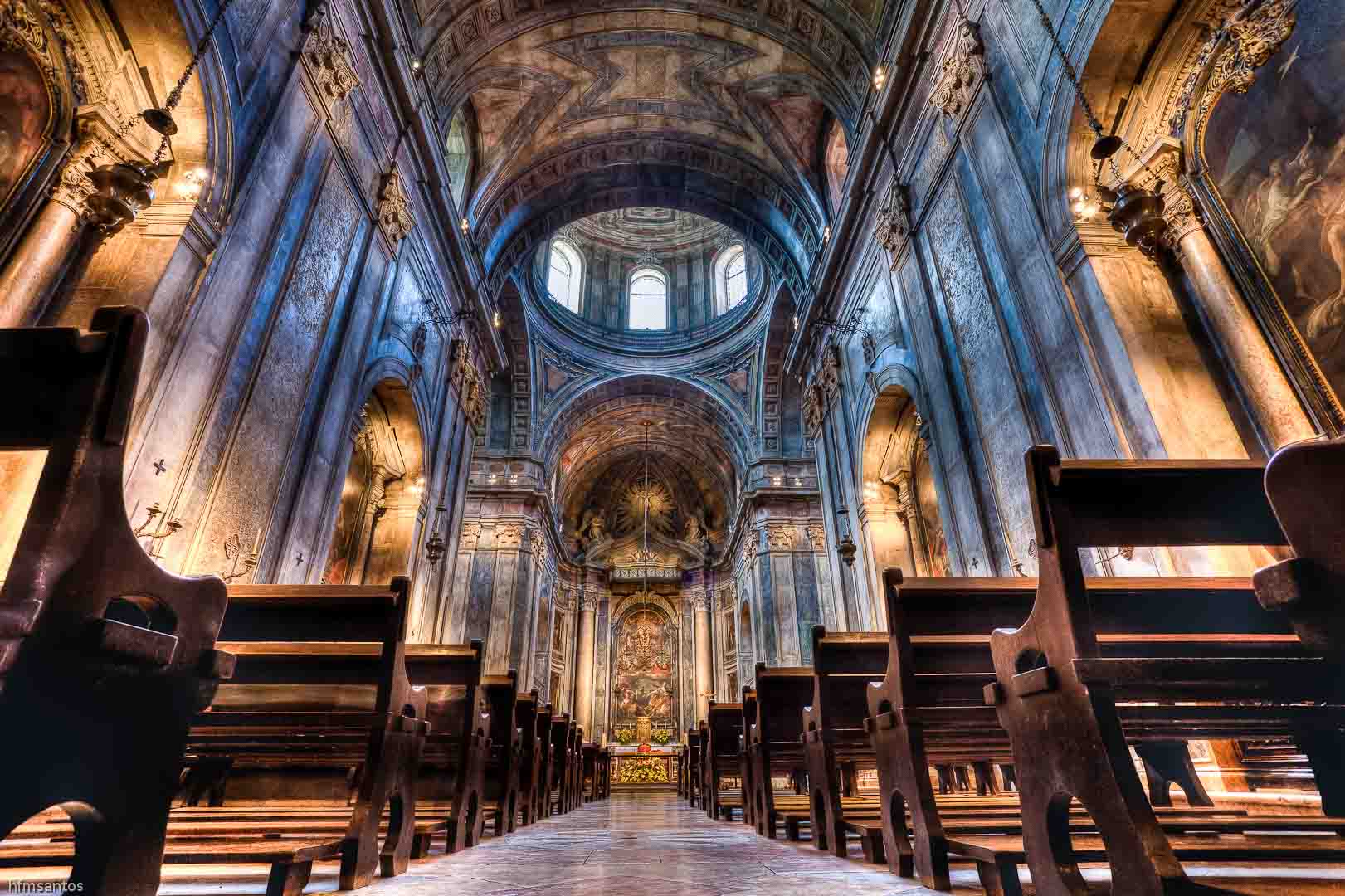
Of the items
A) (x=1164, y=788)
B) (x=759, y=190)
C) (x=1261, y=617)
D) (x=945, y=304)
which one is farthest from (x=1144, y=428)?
(x=759, y=190)

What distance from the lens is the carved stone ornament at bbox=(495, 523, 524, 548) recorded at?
627 inches

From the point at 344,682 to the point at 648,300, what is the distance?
1891 cm

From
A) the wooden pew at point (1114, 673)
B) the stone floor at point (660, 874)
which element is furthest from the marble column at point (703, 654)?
the wooden pew at point (1114, 673)

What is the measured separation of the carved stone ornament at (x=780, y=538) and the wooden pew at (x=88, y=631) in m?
15.7

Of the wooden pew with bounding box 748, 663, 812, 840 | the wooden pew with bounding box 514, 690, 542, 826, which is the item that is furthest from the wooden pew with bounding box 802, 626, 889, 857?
the wooden pew with bounding box 514, 690, 542, 826

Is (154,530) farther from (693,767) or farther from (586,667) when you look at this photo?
(586,667)

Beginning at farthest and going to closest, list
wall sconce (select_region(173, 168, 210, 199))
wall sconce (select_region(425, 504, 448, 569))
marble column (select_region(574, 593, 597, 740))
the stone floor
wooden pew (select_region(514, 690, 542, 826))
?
marble column (select_region(574, 593, 597, 740)), wall sconce (select_region(425, 504, 448, 569)), wooden pew (select_region(514, 690, 542, 826)), wall sconce (select_region(173, 168, 210, 199)), the stone floor

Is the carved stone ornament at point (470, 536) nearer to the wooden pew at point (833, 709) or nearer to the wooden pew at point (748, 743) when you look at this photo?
the wooden pew at point (748, 743)

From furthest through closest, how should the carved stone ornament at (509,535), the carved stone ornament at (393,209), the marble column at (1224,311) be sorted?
the carved stone ornament at (509,535) < the carved stone ornament at (393,209) < the marble column at (1224,311)

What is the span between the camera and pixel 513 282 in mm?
15641

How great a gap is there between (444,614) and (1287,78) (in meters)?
10.4

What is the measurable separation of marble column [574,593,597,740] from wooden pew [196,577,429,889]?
1793 centimetres

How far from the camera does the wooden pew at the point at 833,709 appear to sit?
296cm

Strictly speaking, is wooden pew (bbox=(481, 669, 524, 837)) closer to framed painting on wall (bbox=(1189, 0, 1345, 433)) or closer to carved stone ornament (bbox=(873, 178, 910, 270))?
framed painting on wall (bbox=(1189, 0, 1345, 433))
